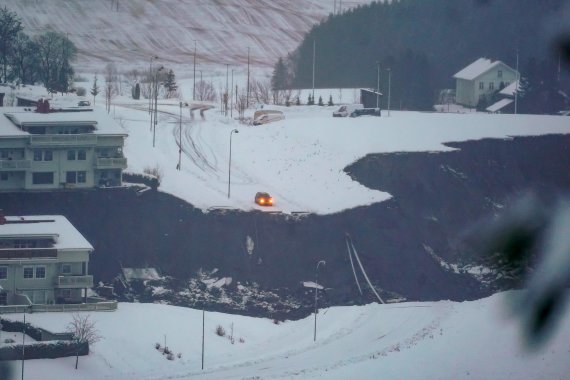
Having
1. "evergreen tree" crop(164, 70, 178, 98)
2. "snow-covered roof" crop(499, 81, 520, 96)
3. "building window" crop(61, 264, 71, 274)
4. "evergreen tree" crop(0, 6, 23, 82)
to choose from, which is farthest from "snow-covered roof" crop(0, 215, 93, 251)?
"snow-covered roof" crop(499, 81, 520, 96)

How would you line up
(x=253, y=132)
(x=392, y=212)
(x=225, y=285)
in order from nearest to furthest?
1. (x=225, y=285)
2. (x=392, y=212)
3. (x=253, y=132)

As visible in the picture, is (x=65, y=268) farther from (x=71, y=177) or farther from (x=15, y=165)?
(x=71, y=177)

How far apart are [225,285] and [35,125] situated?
513 cm

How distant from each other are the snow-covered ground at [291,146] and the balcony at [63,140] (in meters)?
1.84

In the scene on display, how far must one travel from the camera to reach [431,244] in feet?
84.4

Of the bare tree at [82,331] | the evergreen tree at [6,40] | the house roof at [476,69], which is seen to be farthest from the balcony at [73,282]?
the house roof at [476,69]

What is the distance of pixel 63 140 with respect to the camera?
81.2ft

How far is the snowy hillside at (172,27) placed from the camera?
4822 centimetres

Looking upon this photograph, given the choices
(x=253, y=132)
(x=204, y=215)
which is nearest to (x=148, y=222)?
(x=204, y=215)

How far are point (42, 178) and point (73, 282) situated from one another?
460 centimetres

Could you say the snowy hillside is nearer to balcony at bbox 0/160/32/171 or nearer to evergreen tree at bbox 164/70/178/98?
evergreen tree at bbox 164/70/178/98

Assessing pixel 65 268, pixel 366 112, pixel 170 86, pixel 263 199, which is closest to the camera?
pixel 65 268

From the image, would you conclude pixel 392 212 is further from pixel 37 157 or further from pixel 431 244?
pixel 37 157

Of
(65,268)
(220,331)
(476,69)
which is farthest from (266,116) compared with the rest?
(220,331)
